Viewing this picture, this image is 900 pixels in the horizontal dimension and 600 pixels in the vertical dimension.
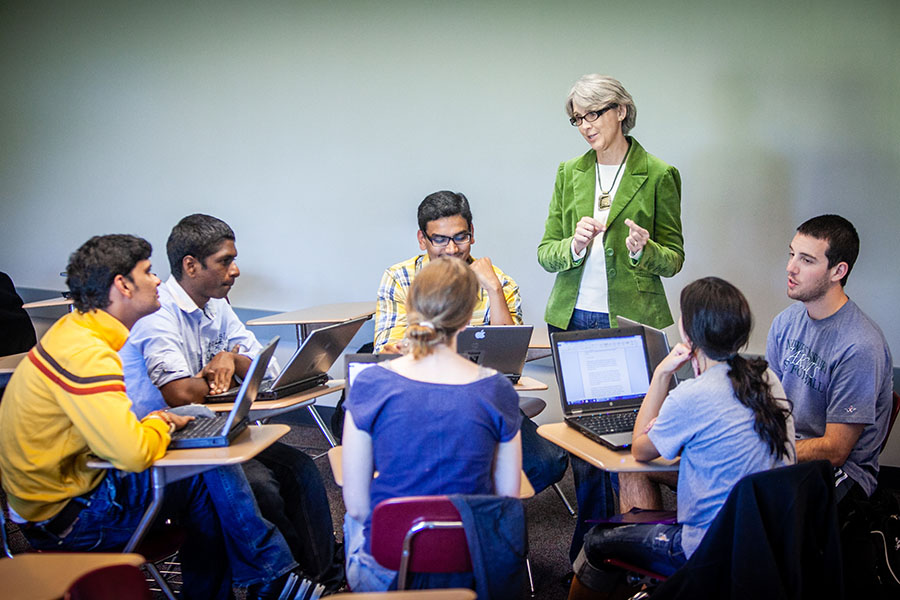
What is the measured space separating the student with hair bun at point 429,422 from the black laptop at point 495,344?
0.76 meters

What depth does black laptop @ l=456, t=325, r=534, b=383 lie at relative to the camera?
261 cm

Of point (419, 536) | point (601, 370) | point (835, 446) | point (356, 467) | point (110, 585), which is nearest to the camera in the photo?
point (110, 585)

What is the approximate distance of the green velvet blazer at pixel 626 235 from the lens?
3041 mm

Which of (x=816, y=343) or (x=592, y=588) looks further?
(x=816, y=343)

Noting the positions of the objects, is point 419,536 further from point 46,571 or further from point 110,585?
point 46,571

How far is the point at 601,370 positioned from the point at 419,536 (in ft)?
3.57

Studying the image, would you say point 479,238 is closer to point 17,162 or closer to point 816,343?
point 816,343

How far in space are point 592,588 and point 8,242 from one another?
523 centimetres

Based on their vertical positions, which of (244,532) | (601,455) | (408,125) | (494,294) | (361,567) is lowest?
(244,532)

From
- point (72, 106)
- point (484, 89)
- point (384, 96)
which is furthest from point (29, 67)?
point (484, 89)

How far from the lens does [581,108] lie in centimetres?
300

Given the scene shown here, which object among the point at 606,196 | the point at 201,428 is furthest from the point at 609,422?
the point at 201,428

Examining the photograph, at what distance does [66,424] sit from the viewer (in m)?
2.06

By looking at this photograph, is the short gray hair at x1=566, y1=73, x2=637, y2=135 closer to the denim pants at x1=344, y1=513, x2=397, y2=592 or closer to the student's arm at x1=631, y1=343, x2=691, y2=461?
the student's arm at x1=631, y1=343, x2=691, y2=461
